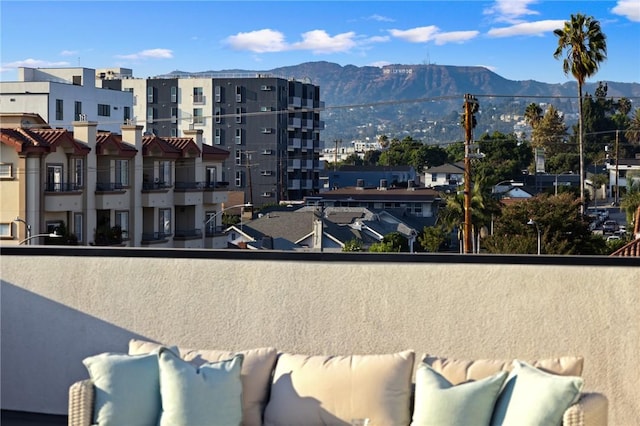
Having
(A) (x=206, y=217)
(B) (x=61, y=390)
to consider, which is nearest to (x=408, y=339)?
(B) (x=61, y=390)

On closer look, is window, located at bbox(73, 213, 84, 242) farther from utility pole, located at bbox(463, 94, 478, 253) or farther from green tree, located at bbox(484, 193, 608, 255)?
green tree, located at bbox(484, 193, 608, 255)

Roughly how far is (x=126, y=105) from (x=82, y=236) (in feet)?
55.9

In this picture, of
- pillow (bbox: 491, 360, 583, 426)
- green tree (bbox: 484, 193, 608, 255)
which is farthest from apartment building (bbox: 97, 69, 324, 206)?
pillow (bbox: 491, 360, 583, 426)

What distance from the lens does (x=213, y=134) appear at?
135 ft

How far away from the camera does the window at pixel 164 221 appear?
24094mm

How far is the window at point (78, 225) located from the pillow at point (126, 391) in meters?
19.7

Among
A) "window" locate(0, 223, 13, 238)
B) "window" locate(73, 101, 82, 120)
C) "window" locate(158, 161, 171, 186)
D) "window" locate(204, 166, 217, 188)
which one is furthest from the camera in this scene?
"window" locate(73, 101, 82, 120)

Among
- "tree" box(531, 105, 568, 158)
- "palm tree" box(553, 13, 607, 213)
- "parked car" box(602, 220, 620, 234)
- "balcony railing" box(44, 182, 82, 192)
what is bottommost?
"parked car" box(602, 220, 620, 234)

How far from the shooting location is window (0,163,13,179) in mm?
21548

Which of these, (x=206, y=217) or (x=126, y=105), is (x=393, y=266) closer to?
(x=206, y=217)

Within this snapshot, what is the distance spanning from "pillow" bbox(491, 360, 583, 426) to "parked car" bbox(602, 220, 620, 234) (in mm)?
24306

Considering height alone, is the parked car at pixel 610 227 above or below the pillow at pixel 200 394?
below

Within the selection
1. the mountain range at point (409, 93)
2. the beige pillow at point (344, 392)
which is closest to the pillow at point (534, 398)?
the beige pillow at point (344, 392)

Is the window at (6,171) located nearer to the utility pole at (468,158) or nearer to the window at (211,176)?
the window at (211,176)
